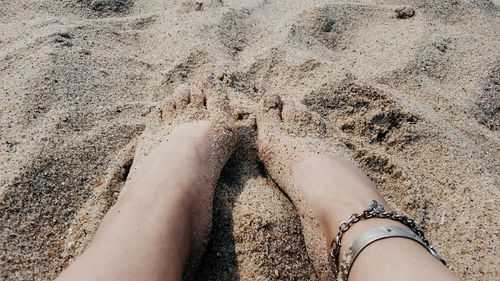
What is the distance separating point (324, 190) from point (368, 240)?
348mm

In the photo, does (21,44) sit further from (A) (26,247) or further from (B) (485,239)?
(B) (485,239)

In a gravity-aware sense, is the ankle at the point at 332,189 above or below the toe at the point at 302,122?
below

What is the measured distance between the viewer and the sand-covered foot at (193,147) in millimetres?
1563

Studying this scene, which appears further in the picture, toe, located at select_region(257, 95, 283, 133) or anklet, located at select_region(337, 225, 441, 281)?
toe, located at select_region(257, 95, 283, 133)

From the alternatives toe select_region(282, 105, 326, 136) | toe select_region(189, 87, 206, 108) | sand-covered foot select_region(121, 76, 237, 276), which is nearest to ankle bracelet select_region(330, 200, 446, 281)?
sand-covered foot select_region(121, 76, 237, 276)

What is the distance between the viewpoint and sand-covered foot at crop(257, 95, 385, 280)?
4.93ft

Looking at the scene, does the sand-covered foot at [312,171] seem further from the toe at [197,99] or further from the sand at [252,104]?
the toe at [197,99]

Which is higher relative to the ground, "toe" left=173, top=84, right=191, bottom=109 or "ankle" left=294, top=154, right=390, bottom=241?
"toe" left=173, top=84, right=191, bottom=109

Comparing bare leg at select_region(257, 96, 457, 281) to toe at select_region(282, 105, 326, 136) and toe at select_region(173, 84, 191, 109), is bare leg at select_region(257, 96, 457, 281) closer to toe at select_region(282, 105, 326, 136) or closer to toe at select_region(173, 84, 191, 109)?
toe at select_region(282, 105, 326, 136)

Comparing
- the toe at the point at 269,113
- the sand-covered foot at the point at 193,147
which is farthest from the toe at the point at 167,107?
the toe at the point at 269,113

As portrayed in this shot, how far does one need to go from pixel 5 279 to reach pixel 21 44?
131 cm

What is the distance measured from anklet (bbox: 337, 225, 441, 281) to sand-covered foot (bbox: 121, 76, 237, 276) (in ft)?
1.50

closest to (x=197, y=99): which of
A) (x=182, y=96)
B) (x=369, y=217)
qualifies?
(x=182, y=96)

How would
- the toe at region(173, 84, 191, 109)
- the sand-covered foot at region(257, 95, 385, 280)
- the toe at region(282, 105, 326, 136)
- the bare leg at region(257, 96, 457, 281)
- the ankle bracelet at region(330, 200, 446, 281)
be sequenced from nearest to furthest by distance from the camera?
the bare leg at region(257, 96, 457, 281), the ankle bracelet at region(330, 200, 446, 281), the sand-covered foot at region(257, 95, 385, 280), the toe at region(282, 105, 326, 136), the toe at region(173, 84, 191, 109)
